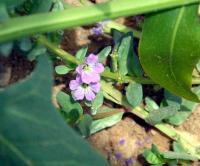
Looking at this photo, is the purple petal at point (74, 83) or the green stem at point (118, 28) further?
the green stem at point (118, 28)

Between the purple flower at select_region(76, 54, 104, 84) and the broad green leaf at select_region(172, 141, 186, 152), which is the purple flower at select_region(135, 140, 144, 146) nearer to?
the broad green leaf at select_region(172, 141, 186, 152)

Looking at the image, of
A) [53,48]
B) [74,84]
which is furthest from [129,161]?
[53,48]

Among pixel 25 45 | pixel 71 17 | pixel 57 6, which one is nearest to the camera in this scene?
pixel 71 17

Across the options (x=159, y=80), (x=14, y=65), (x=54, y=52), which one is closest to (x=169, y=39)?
(x=159, y=80)

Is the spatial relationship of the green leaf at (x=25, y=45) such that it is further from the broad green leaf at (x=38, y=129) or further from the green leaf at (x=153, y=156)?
the green leaf at (x=153, y=156)

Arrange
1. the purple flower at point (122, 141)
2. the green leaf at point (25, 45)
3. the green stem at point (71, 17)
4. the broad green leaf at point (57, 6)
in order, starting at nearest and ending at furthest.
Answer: the green stem at point (71, 17), the green leaf at point (25, 45), the broad green leaf at point (57, 6), the purple flower at point (122, 141)

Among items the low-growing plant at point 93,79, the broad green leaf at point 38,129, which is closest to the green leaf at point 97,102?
the low-growing plant at point 93,79

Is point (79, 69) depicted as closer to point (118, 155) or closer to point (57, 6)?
point (57, 6)
